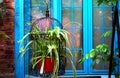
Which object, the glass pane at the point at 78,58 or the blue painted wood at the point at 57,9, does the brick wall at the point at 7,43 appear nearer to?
the blue painted wood at the point at 57,9

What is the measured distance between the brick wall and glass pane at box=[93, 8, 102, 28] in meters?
1.30

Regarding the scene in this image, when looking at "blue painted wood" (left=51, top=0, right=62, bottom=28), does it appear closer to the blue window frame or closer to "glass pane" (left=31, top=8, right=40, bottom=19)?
the blue window frame

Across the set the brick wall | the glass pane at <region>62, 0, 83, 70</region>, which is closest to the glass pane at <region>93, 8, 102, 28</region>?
the glass pane at <region>62, 0, 83, 70</region>

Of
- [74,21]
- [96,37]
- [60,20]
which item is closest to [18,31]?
[60,20]

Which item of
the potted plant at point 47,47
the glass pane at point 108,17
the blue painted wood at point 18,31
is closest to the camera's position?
the potted plant at point 47,47

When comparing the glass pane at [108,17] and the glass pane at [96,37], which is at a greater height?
the glass pane at [108,17]

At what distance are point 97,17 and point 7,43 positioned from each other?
148cm

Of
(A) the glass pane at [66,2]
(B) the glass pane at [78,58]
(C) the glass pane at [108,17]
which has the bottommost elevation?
(B) the glass pane at [78,58]

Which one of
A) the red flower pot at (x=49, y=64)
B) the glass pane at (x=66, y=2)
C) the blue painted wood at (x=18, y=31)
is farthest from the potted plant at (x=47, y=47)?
the glass pane at (x=66, y=2)

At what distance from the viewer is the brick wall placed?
6.36 metres

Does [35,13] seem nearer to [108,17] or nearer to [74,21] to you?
[74,21]

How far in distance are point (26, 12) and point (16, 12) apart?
20 centimetres

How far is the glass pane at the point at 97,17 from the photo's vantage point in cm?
648

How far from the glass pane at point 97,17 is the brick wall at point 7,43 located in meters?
1.30
